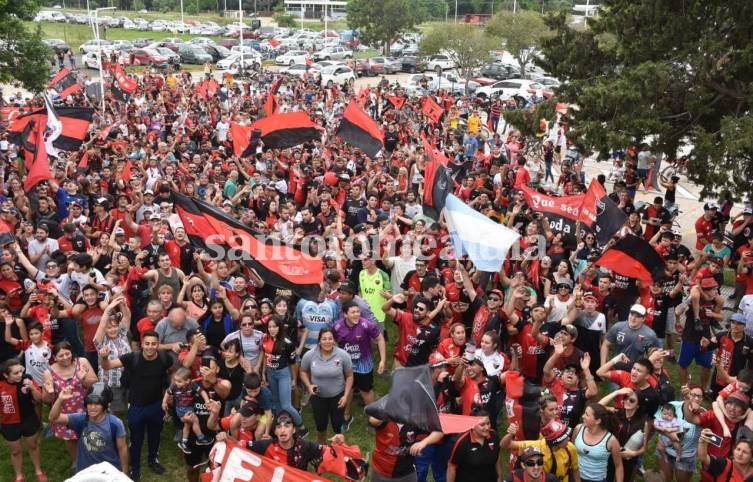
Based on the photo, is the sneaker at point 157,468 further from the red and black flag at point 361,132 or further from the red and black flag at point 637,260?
the red and black flag at point 361,132

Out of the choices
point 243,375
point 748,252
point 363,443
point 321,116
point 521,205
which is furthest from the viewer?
point 321,116

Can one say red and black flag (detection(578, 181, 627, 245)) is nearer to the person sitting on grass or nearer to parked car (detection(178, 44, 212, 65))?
the person sitting on grass

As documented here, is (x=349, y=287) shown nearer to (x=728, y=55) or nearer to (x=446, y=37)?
(x=728, y=55)

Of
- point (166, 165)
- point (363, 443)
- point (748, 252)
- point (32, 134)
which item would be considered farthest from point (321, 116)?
point (363, 443)

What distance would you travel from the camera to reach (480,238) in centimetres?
947

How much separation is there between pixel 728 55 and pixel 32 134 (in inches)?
Result: 468

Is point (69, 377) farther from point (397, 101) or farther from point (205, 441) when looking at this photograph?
point (397, 101)

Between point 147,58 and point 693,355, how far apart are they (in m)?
45.2

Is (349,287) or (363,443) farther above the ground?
(349,287)

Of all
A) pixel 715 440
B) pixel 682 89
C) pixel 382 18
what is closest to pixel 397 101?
pixel 682 89

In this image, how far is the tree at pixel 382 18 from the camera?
57.9m

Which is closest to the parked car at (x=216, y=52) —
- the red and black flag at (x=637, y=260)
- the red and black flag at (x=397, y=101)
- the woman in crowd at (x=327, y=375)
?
the red and black flag at (x=397, y=101)

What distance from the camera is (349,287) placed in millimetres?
8523

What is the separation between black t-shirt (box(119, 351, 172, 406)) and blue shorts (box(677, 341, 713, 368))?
19.7ft
